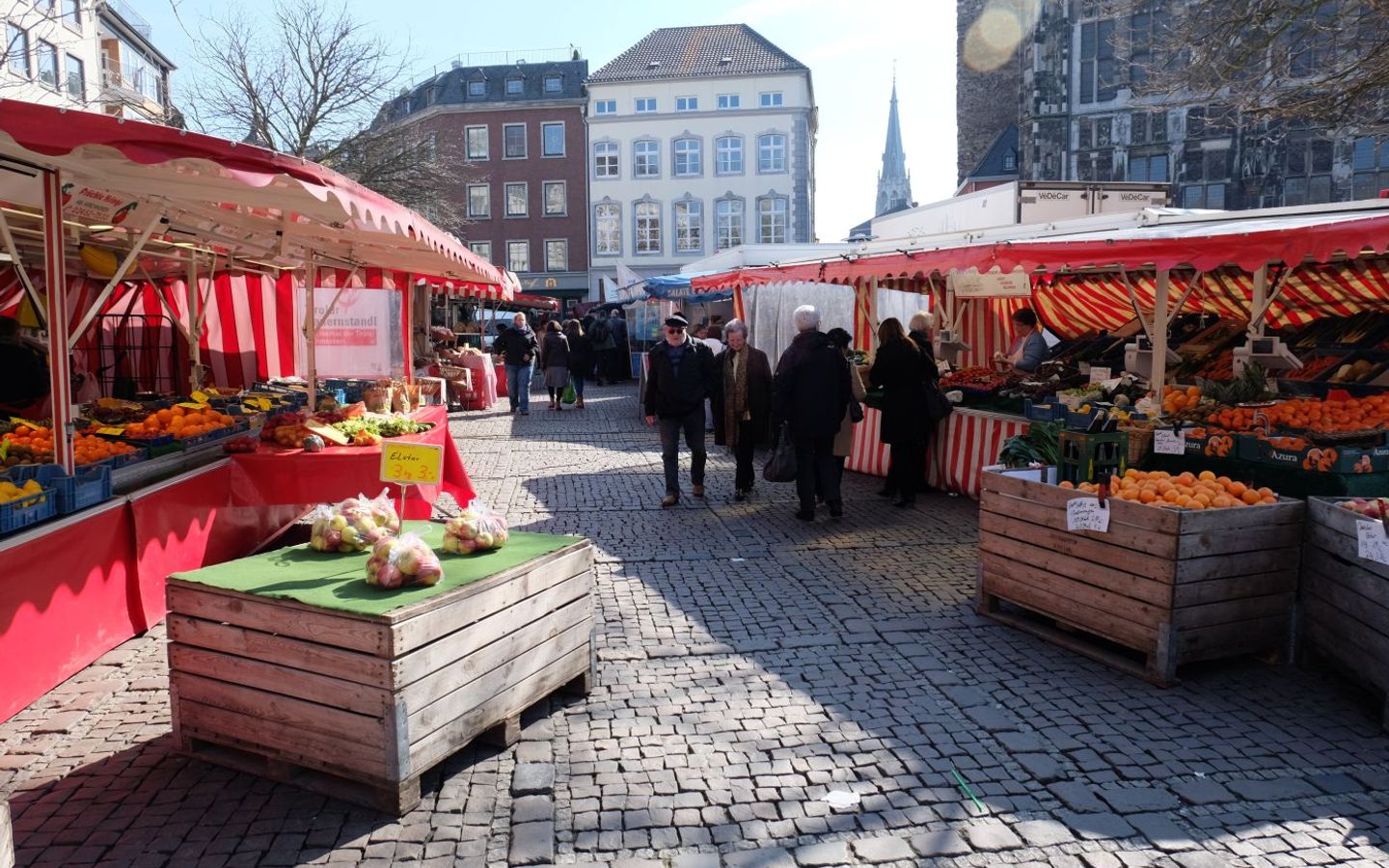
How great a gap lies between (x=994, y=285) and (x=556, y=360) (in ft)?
31.1

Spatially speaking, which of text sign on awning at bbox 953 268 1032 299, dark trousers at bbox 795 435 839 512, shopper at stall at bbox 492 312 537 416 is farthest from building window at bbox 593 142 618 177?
dark trousers at bbox 795 435 839 512

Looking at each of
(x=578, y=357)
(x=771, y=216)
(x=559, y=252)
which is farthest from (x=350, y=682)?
(x=559, y=252)

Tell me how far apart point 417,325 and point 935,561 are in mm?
14889

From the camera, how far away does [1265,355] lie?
7.29m

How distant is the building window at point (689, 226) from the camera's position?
156 feet

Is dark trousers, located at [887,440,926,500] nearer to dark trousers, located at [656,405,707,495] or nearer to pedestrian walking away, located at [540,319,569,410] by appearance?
dark trousers, located at [656,405,707,495]

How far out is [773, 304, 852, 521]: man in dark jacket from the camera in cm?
782

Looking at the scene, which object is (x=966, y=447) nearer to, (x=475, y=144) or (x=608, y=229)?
(x=608, y=229)

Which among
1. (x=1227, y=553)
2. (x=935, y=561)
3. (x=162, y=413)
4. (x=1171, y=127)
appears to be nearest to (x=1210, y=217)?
(x=935, y=561)

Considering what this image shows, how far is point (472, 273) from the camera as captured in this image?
9.85 metres

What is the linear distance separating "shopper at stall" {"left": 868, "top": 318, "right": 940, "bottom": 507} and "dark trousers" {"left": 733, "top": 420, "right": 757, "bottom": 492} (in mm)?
1197

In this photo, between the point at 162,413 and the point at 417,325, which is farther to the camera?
the point at 417,325

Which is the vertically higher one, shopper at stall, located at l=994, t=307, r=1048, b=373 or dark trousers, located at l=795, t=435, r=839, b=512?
shopper at stall, located at l=994, t=307, r=1048, b=373

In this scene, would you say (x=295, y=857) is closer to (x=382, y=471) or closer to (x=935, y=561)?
(x=382, y=471)
